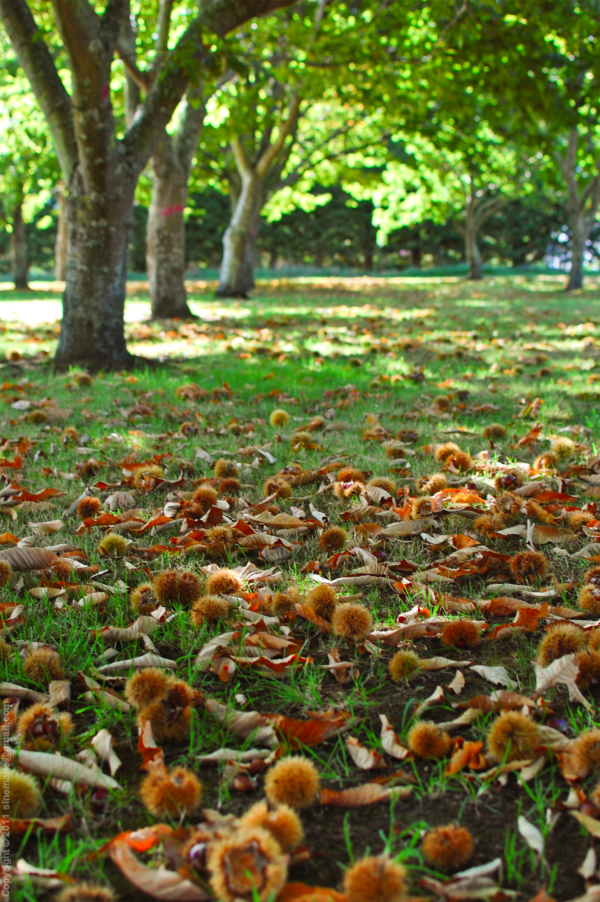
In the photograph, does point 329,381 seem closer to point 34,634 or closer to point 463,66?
point 34,634

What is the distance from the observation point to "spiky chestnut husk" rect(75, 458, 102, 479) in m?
3.47

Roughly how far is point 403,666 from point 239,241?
1636 centimetres

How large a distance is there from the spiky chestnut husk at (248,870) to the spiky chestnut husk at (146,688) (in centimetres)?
50

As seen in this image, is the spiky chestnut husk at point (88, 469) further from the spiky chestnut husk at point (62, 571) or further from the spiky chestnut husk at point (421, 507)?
the spiky chestnut husk at point (421, 507)

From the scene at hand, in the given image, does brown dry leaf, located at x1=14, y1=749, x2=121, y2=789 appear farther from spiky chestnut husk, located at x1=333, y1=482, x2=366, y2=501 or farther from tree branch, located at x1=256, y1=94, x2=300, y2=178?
tree branch, located at x1=256, y1=94, x2=300, y2=178

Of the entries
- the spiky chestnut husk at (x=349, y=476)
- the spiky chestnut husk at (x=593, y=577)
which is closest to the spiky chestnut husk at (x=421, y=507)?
the spiky chestnut husk at (x=349, y=476)

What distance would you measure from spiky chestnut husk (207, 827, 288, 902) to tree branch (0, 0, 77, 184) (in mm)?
6589

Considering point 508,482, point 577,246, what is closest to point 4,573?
point 508,482

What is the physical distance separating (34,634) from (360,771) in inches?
44.8

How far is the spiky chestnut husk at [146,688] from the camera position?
159 centimetres

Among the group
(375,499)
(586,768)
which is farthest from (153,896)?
(375,499)

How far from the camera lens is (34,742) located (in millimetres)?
1517

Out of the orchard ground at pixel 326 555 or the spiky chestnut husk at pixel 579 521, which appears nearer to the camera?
the orchard ground at pixel 326 555

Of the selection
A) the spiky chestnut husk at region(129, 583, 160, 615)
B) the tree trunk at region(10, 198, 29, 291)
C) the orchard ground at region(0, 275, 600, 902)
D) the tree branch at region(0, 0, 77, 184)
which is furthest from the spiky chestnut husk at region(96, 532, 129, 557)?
the tree trunk at region(10, 198, 29, 291)
